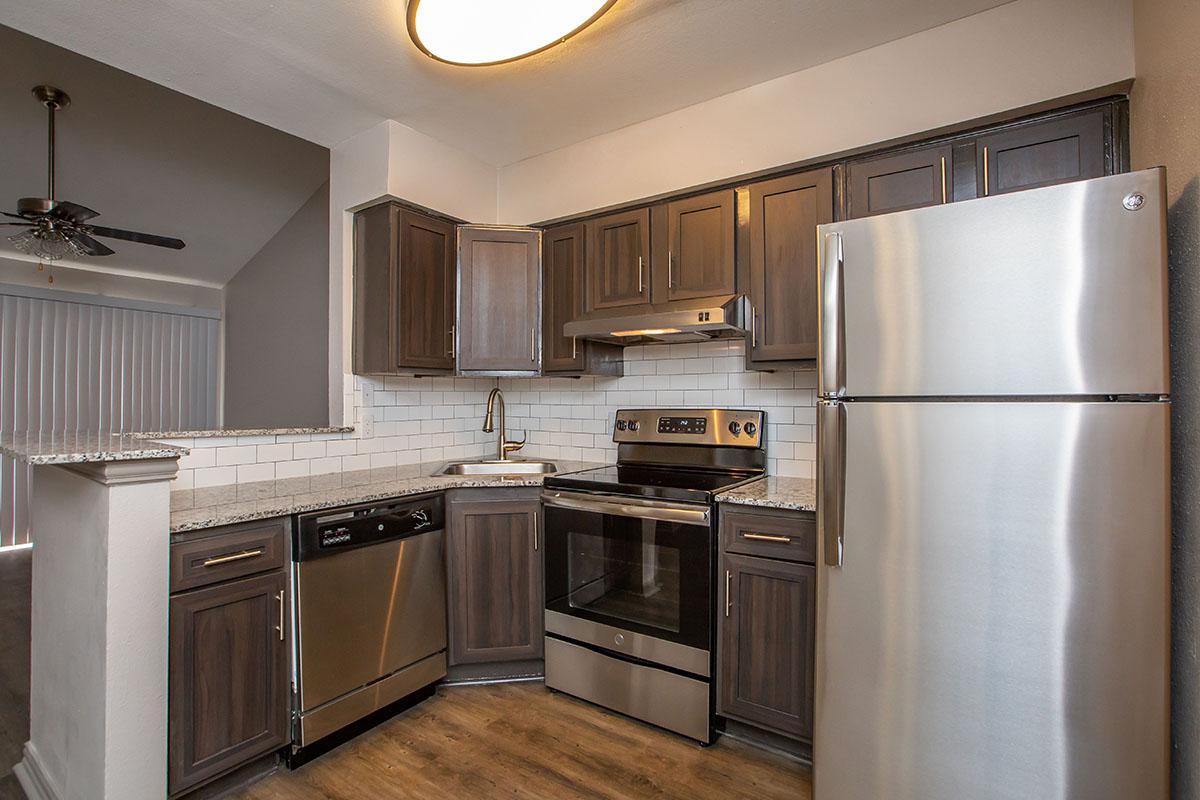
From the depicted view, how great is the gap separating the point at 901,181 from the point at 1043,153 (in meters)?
0.41

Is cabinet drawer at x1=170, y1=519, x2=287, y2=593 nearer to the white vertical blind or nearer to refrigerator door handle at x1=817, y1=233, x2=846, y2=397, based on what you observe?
refrigerator door handle at x1=817, y1=233, x2=846, y2=397

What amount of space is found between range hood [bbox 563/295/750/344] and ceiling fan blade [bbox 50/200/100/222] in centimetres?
268

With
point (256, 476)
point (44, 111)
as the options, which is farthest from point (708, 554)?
point (44, 111)

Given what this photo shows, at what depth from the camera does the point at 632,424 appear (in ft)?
9.61

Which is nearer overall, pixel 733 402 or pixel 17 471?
pixel 733 402

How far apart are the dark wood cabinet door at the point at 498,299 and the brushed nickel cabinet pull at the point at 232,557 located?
1312 millimetres

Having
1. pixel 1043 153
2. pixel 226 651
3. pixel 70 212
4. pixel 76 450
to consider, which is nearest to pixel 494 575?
pixel 226 651

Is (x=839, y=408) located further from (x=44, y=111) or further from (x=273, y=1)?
(x=44, y=111)

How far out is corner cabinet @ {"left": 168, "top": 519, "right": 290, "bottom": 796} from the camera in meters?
1.71

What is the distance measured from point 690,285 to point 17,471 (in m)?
5.76

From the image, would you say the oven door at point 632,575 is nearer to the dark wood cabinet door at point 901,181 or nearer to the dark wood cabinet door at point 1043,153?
the dark wood cabinet door at point 901,181

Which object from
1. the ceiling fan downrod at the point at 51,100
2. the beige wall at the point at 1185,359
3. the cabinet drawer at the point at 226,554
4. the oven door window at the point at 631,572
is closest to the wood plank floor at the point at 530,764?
the oven door window at the point at 631,572

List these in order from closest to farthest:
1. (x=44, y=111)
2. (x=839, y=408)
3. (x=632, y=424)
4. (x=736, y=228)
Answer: (x=839, y=408), (x=736, y=228), (x=632, y=424), (x=44, y=111)

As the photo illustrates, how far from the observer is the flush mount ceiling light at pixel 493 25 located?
62.5 inches
